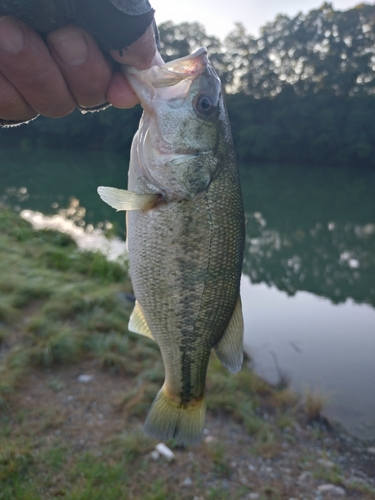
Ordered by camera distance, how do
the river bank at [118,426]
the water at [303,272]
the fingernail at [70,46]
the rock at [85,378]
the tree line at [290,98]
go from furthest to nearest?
the tree line at [290,98], the water at [303,272], the rock at [85,378], the river bank at [118,426], the fingernail at [70,46]

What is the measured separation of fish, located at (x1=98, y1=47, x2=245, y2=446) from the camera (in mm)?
2043

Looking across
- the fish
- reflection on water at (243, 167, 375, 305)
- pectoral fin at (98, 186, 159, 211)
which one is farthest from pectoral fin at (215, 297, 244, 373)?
reflection on water at (243, 167, 375, 305)

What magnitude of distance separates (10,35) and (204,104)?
93 cm

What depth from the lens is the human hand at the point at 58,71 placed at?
1738mm

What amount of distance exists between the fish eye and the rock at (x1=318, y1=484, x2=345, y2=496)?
3946 mm

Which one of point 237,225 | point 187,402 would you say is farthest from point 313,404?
point 237,225

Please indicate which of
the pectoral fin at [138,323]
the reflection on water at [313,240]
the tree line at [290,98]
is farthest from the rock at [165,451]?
the tree line at [290,98]

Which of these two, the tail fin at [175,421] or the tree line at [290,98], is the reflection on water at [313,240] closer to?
the tail fin at [175,421]

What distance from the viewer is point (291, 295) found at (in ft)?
35.6

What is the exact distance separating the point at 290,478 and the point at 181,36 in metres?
45.8

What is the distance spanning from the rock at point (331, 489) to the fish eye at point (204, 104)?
3946 mm

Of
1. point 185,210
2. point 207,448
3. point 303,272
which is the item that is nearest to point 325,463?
point 207,448

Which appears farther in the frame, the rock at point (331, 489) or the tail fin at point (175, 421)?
the rock at point (331, 489)

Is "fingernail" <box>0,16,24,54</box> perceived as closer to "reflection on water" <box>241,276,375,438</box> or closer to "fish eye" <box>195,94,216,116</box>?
"fish eye" <box>195,94,216,116</box>
